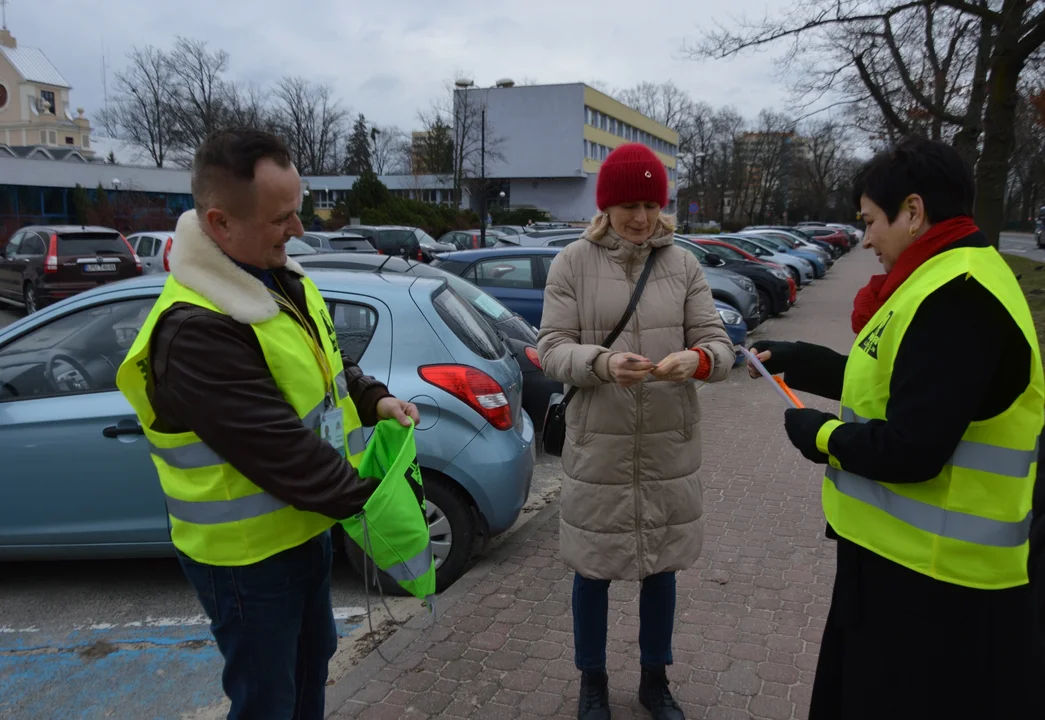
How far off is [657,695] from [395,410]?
156cm

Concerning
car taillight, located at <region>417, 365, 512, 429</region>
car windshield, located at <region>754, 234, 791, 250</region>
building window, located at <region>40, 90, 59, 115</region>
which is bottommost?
car taillight, located at <region>417, 365, 512, 429</region>

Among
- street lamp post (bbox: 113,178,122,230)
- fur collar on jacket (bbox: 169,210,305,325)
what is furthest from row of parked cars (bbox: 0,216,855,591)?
street lamp post (bbox: 113,178,122,230)

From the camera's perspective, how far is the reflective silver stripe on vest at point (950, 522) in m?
1.83

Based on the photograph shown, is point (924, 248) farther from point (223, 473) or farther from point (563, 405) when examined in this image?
point (223, 473)

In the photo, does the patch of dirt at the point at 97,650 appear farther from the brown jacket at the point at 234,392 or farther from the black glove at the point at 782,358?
the black glove at the point at 782,358

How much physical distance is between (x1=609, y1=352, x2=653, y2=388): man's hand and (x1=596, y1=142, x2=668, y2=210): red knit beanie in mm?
582

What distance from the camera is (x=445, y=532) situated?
13.9 feet

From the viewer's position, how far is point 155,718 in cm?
321

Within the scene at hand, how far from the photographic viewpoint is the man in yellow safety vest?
→ 6.14ft

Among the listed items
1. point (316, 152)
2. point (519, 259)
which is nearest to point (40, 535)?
point (519, 259)

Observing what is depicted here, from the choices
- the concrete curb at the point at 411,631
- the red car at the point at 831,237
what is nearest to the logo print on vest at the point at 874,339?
the concrete curb at the point at 411,631

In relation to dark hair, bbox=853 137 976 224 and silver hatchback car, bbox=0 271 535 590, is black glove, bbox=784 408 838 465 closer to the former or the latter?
dark hair, bbox=853 137 976 224

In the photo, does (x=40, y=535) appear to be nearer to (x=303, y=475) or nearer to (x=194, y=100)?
(x=303, y=475)

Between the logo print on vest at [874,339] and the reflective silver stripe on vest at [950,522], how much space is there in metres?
0.33
